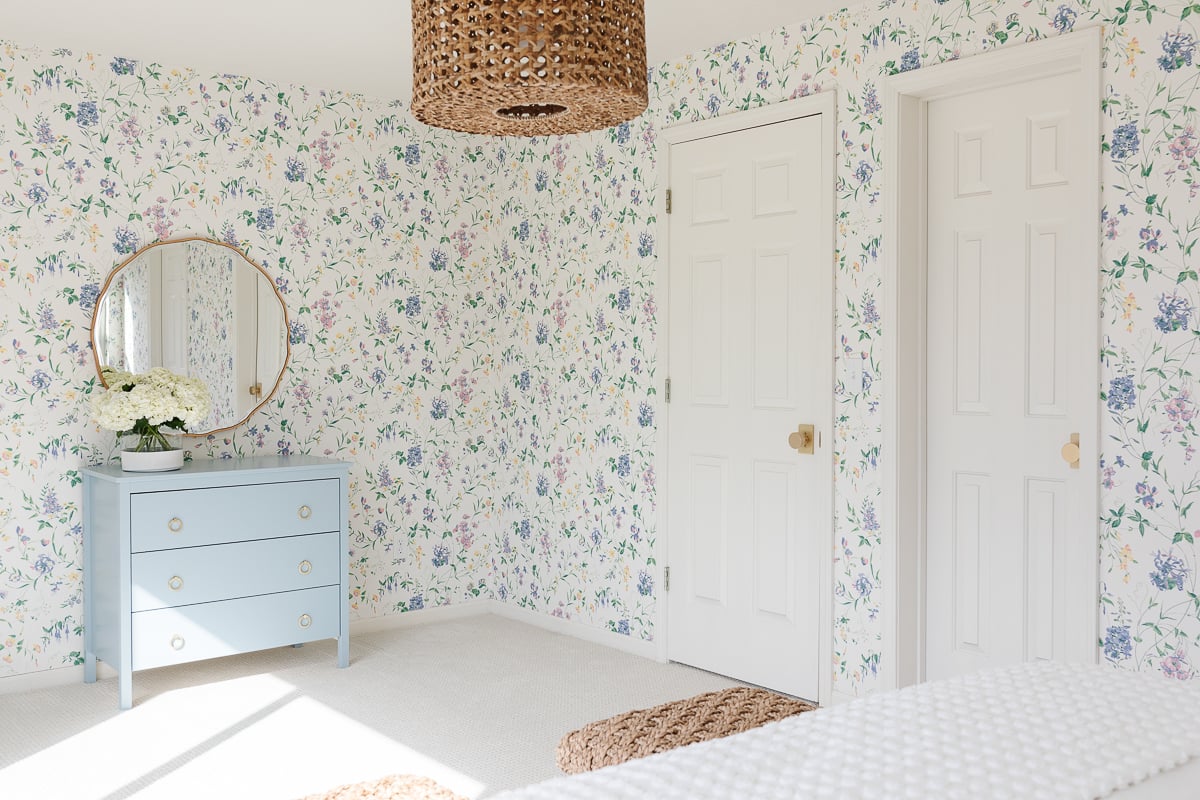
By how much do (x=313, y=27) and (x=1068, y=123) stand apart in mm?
2474

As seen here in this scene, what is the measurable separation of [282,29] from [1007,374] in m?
2.69

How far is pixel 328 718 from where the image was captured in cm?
345

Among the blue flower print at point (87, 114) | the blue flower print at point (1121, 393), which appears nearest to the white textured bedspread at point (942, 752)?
the blue flower print at point (1121, 393)

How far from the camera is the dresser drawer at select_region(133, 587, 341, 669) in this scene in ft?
11.9

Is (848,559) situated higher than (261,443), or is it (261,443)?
(261,443)

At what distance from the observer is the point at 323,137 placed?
446cm

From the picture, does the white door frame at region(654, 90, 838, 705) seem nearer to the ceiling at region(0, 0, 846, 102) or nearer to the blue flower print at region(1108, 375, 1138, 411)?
the ceiling at region(0, 0, 846, 102)

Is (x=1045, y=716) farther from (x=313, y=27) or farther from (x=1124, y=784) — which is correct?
(x=313, y=27)

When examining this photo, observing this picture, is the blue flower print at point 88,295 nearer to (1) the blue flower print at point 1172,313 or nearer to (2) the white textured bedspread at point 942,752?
(2) the white textured bedspread at point 942,752

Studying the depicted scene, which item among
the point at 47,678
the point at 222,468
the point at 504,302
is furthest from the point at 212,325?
the point at 47,678

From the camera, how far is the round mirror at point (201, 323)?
Answer: 3961 mm

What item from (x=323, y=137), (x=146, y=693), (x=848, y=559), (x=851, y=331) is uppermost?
(x=323, y=137)

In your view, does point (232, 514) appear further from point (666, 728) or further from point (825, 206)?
point (825, 206)

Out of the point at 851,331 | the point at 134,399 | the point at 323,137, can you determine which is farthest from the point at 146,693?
the point at 851,331
